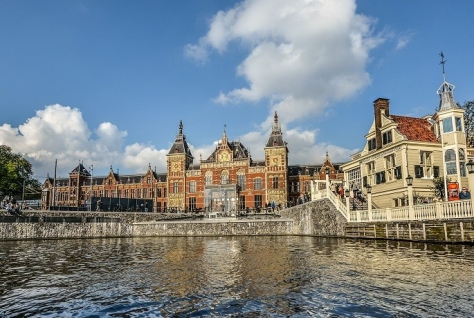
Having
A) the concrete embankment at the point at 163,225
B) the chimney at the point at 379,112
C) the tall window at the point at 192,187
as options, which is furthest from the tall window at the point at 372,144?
the tall window at the point at 192,187

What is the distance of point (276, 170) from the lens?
215ft

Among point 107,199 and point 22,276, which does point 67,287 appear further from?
point 107,199

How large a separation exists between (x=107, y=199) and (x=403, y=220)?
42930 millimetres

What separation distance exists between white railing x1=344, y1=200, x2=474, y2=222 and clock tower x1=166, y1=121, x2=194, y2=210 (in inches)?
1857

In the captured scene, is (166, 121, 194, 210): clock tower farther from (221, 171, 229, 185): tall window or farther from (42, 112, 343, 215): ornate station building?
(221, 171, 229, 185): tall window

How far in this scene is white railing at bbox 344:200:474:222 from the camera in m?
18.9

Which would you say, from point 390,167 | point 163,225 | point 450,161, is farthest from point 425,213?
point 163,225

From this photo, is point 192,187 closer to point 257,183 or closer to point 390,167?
point 257,183

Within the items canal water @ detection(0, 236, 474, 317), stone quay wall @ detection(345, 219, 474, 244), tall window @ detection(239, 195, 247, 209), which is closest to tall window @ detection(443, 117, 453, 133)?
stone quay wall @ detection(345, 219, 474, 244)

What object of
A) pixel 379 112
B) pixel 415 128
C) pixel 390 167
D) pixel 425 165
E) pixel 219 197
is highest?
pixel 379 112

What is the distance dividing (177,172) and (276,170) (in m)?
20.4

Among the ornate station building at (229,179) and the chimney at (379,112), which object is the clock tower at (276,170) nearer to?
the ornate station building at (229,179)

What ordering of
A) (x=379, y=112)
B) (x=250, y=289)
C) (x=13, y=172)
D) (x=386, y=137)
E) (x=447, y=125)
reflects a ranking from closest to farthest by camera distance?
(x=250, y=289)
(x=447, y=125)
(x=386, y=137)
(x=379, y=112)
(x=13, y=172)

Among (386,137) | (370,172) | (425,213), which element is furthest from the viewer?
(370,172)
